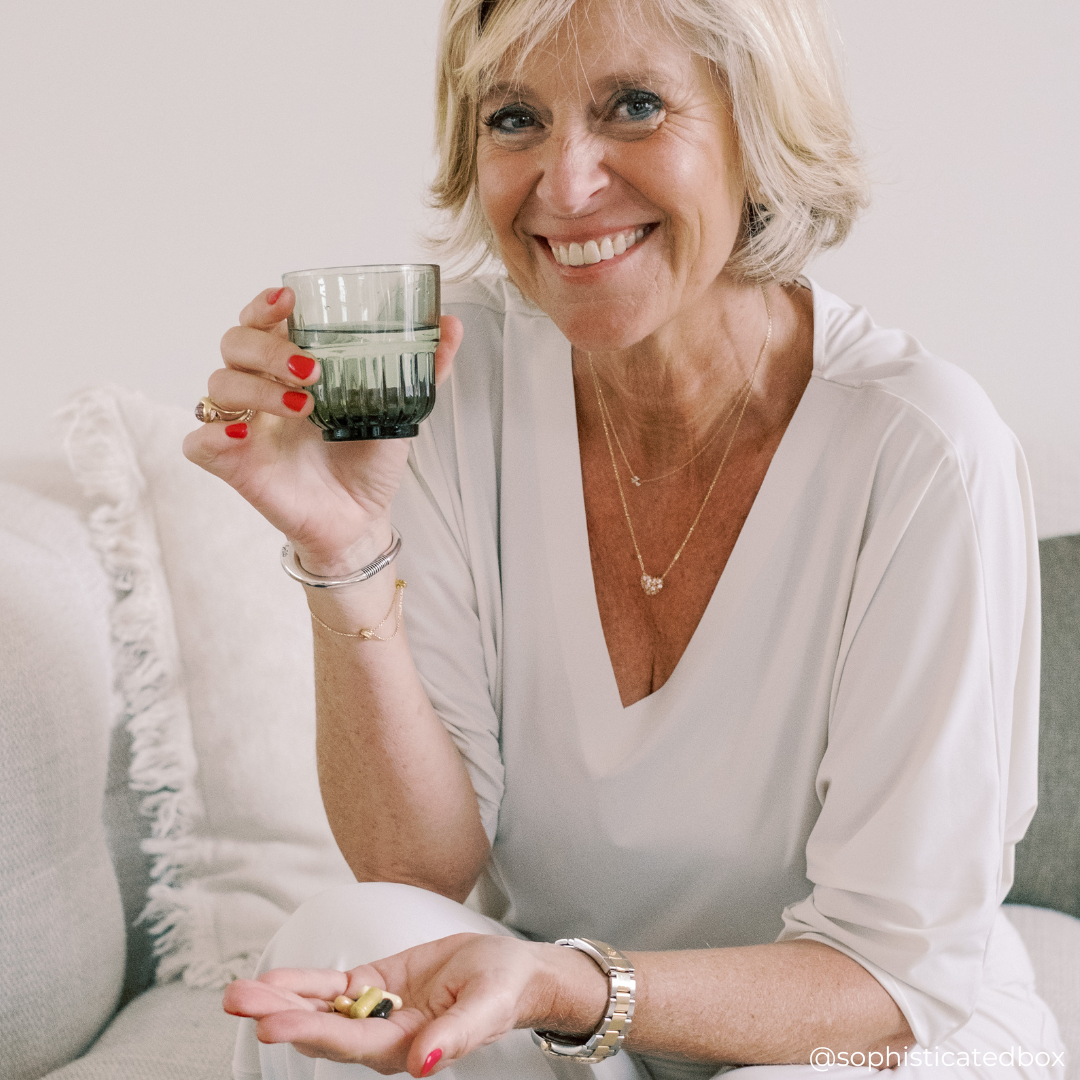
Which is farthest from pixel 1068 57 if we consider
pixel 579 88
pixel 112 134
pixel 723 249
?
pixel 112 134

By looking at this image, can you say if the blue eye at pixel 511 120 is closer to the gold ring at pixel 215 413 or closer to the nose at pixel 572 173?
the nose at pixel 572 173

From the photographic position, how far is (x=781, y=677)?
110 centimetres

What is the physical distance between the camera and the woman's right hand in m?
0.86

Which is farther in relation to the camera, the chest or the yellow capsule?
the chest

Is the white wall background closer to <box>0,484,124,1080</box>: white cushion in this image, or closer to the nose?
<box>0,484,124,1080</box>: white cushion

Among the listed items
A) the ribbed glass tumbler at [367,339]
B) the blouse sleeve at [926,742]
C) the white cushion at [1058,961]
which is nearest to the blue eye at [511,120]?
the ribbed glass tumbler at [367,339]

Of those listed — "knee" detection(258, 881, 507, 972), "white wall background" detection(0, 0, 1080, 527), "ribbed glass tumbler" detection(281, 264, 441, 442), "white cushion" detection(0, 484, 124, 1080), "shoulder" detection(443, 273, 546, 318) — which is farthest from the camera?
"white wall background" detection(0, 0, 1080, 527)

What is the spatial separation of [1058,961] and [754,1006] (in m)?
0.63

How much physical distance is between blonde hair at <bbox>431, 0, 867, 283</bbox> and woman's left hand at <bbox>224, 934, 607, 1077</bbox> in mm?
737

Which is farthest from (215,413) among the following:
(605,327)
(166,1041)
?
(166,1041)

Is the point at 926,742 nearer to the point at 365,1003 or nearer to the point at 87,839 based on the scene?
the point at 365,1003

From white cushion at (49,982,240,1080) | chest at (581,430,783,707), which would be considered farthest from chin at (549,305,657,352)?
white cushion at (49,982,240,1080)

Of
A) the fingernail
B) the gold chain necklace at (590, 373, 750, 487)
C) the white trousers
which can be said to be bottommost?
the white trousers

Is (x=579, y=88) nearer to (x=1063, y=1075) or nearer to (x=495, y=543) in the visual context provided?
(x=495, y=543)
